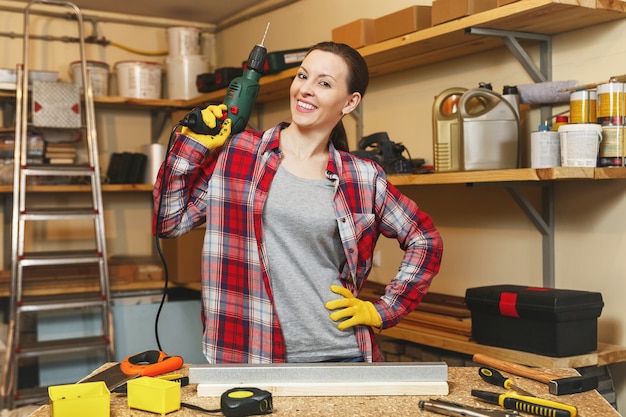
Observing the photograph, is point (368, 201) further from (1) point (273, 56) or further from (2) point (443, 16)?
(1) point (273, 56)

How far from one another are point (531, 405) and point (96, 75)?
151 inches

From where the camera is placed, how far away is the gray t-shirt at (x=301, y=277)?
180 cm

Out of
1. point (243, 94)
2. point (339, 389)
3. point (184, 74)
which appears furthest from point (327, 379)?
point (184, 74)

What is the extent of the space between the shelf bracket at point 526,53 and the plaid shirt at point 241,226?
2.89 feet

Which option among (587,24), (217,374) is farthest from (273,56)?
(217,374)

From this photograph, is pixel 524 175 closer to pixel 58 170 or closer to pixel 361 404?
pixel 361 404

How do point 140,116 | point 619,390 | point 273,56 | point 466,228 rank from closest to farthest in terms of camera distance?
point 619,390 → point 466,228 → point 273,56 → point 140,116

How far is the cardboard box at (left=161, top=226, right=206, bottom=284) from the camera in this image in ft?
14.4

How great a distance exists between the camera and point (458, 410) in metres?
1.31

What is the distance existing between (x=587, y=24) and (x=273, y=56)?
4.78 ft

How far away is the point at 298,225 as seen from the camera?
1.81 metres

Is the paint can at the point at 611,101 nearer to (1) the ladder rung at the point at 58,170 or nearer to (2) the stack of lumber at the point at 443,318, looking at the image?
(2) the stack of lumber at the point at 443,318

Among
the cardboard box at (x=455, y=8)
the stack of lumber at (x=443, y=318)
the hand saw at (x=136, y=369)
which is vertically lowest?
the stack of lumber at (x=443, y=318)

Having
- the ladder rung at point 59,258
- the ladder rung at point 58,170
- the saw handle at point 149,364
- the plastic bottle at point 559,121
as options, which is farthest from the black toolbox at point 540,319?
the ladder rung at point 58,170
